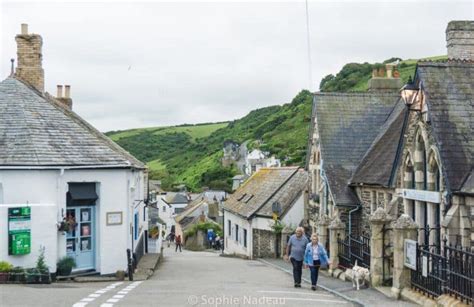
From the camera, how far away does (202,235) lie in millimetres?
66250

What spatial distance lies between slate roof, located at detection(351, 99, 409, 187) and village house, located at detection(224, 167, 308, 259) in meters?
7.41

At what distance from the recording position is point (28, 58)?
944 inches

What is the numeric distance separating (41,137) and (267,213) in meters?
17.4

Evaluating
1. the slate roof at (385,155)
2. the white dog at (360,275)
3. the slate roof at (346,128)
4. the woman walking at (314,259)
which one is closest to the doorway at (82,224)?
the woman walking at (314,259)

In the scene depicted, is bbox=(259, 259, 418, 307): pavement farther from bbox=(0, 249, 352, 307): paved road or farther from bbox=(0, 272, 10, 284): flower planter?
bbox=(0, 272, 10, 284): flower planter

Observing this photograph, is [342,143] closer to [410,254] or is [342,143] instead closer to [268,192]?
[268,192]

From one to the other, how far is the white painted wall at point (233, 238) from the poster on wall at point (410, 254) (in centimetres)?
2183

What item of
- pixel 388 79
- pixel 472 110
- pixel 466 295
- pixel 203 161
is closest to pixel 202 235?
pixel 388 79

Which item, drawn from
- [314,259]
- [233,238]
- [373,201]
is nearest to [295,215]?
[233,238]

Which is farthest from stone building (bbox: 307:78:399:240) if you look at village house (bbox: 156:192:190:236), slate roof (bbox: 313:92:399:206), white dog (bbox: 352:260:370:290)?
village house (bbox: 156:192:190:236)

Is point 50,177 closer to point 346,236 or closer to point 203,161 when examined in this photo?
point 346,236

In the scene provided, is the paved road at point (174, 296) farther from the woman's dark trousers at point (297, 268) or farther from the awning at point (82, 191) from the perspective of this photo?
the awning at point (82, 191)

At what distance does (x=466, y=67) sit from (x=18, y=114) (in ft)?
47.6

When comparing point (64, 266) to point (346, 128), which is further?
point (346, 128)
